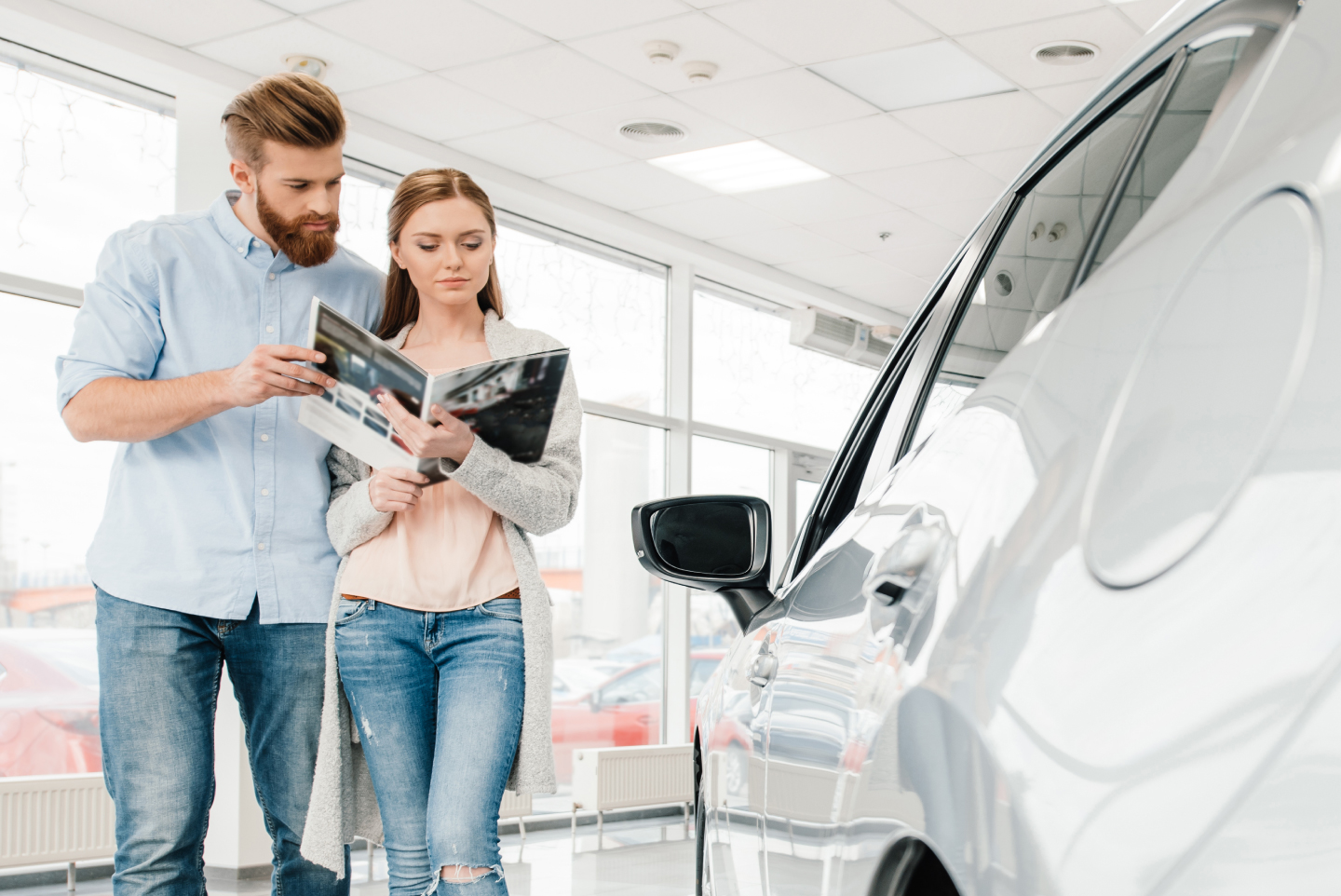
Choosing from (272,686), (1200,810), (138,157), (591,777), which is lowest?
(591,777)

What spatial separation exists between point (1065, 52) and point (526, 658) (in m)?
4.20

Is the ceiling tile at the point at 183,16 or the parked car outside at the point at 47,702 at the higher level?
the ceiling tile at the point at 183,16

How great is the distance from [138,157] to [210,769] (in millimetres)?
4123

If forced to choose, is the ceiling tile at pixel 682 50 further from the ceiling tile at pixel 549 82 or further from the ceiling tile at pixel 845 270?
the ceiling tile at pixel 845 270

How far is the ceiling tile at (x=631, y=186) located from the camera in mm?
6625

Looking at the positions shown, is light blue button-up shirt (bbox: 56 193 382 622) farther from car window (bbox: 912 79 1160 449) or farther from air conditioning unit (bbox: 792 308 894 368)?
air conditioning unit (bbox: 792 308 894 368)

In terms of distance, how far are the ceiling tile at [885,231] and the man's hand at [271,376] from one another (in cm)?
596

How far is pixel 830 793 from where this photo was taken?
0.79 metres

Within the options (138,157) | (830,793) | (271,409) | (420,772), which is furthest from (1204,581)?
(138,157)

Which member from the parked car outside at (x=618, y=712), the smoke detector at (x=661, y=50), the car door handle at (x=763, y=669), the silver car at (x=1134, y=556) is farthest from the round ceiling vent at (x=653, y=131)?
the silver car at (x=1134, y=556)

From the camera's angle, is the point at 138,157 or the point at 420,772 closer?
the point at 420,772

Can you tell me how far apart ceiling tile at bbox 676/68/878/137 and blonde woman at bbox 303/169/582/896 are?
378 cm

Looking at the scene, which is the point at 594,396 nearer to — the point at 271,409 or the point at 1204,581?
the point at 271,409

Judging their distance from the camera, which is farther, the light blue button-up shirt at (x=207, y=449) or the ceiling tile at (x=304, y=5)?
the ceiling tile at (x=304, y=5)
